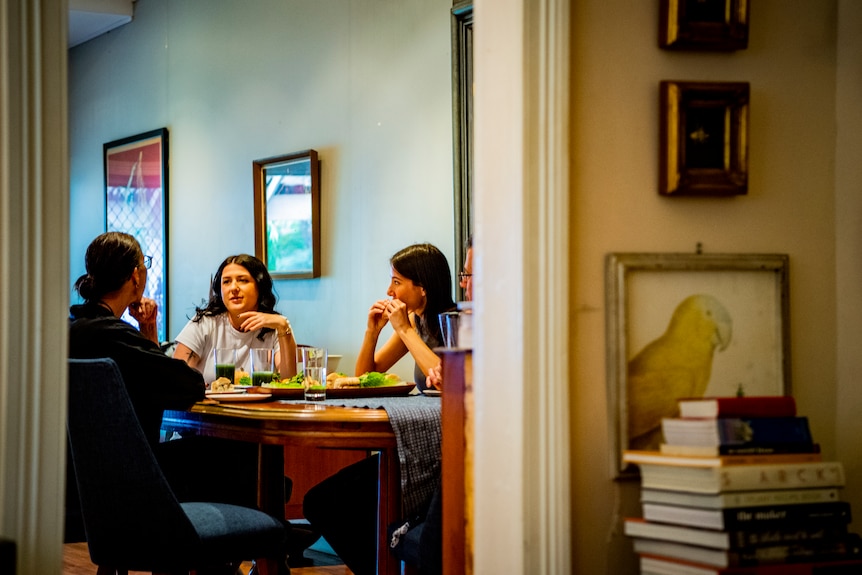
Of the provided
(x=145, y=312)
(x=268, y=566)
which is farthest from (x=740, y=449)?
(x=145, y=312)

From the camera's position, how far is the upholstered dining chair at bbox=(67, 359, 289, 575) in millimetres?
2104

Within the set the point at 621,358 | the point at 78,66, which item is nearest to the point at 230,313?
the point at 621,358

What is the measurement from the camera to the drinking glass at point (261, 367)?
10.2 ft

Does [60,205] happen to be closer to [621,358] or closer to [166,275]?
[621,358]

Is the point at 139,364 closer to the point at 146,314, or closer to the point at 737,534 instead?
the point at 146,314

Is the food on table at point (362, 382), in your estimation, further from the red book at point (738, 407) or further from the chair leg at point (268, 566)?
the red book at point (738, 407)

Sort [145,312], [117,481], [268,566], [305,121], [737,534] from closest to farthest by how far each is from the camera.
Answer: [737,534] < [117,481] < [268,566] < [145,312] < [305,121]

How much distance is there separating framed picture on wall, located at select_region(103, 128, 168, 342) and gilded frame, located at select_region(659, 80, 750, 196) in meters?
4.31

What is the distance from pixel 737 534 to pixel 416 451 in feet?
3.73

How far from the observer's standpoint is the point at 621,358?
5.12ft

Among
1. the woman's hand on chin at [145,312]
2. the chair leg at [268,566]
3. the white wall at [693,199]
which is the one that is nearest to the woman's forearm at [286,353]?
the woman's hand on chin at [145,312]

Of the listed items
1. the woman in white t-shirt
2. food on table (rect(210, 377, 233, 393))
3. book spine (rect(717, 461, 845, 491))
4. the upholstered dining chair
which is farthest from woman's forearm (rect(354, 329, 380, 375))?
book spine (rect(717, 461, 845, 491))

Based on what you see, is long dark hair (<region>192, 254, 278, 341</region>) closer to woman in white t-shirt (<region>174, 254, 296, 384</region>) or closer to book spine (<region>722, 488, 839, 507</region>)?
woman in white t-shirt (<region>174, 254, 296, 384</region>)

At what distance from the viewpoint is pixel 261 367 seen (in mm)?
3137
